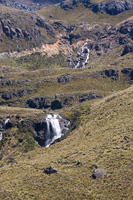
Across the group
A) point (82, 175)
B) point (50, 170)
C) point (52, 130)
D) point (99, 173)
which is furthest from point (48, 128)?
point (99, 173)

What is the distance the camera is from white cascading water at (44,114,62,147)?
466 feet

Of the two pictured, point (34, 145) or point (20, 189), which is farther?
point (34, 145)

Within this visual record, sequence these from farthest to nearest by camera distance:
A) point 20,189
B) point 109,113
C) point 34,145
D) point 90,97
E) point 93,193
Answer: point 90,97, point 34,145, point 109,113, point 20,189, point 93,193

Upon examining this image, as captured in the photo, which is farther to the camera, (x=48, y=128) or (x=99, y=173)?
(x=48, y=128)

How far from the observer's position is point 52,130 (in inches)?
5714

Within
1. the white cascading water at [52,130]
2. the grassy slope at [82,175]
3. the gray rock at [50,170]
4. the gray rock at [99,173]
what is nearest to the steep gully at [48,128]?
the white cascading water at [52,130]

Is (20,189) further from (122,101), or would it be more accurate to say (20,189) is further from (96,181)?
(122,101)

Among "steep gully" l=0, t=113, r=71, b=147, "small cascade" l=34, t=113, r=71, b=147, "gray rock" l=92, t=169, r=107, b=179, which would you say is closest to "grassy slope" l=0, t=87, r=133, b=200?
"gray rock" l=92, t=169, r=107, b=179

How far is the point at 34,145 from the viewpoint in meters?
134

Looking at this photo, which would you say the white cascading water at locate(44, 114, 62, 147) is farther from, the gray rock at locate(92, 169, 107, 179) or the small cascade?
the gray rock at locate(92, 169, 107, 179)

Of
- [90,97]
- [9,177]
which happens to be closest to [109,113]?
[9,177]

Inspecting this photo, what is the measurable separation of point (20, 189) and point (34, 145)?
71137mm

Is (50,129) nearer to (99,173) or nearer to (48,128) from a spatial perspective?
(48,128)

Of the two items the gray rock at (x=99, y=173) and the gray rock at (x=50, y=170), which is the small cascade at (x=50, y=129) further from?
the gray rock at (x=99, y=173)
